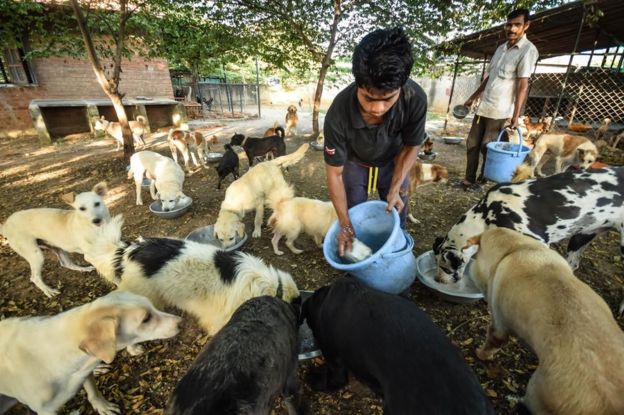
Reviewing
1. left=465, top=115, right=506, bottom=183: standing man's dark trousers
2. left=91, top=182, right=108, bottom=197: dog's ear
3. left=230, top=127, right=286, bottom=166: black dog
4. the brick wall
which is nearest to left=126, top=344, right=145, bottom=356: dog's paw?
left=91, top=182, right=108, bottom=197: dog's ear

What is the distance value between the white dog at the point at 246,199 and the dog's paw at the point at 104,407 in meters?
1.97

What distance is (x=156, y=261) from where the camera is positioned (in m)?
2.52

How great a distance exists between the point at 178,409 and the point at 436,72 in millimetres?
15841

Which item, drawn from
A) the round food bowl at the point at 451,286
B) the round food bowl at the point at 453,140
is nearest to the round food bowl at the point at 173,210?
the round food bowl at the point at 451,286

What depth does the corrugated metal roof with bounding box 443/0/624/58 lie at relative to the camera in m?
7.25

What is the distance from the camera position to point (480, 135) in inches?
215

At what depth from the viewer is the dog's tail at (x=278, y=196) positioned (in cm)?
432

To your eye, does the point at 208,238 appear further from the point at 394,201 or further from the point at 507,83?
the point at 507,83

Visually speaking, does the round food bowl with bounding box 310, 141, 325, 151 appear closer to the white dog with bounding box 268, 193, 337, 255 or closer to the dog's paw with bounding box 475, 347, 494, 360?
the white dog with bounding box 268, 193, 337, 255

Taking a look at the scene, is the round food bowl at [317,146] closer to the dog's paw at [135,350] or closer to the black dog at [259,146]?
the black dog at [259,146]

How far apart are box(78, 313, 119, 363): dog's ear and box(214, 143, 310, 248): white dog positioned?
82.8 inches

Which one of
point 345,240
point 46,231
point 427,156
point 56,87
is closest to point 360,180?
point 345,240

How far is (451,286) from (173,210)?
430 cm

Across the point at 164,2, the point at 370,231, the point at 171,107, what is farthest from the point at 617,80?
the point at 171,107
